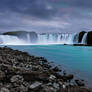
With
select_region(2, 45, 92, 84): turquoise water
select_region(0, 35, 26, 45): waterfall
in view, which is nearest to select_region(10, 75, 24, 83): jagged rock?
select_region(2, 45, 92, 84): turquoise water

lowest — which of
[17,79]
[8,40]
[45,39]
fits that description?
[8,40]

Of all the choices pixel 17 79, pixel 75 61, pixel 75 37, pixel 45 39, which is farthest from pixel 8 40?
pixel 17 79

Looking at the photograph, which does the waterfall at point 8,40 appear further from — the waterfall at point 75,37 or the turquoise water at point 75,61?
the turquoise water at point 75,61

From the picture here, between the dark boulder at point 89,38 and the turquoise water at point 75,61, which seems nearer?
the turquoise water at point 75,61

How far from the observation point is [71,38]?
7419 centimetres

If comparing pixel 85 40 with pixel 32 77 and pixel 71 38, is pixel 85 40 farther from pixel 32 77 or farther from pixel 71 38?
pixel 32 77

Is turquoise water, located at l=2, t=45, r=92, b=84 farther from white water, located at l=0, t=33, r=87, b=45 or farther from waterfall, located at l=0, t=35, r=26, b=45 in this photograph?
waterfall, located at l=0, t=35, r=26, b=45

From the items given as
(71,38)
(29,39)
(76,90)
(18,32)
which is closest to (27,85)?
(76,90)

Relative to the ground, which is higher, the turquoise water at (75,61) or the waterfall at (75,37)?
the waterfall at (75,37)

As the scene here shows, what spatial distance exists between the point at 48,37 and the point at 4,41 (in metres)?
25.5

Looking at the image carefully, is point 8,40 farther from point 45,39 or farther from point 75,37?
point 75,37

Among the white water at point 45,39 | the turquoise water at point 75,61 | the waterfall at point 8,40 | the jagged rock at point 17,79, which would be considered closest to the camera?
the jagged rock at point 17,79

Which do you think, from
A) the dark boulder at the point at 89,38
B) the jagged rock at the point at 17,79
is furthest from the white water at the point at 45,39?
the jagged rock at the point at 17,79

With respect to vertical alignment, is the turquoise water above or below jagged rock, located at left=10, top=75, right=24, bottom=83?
below
